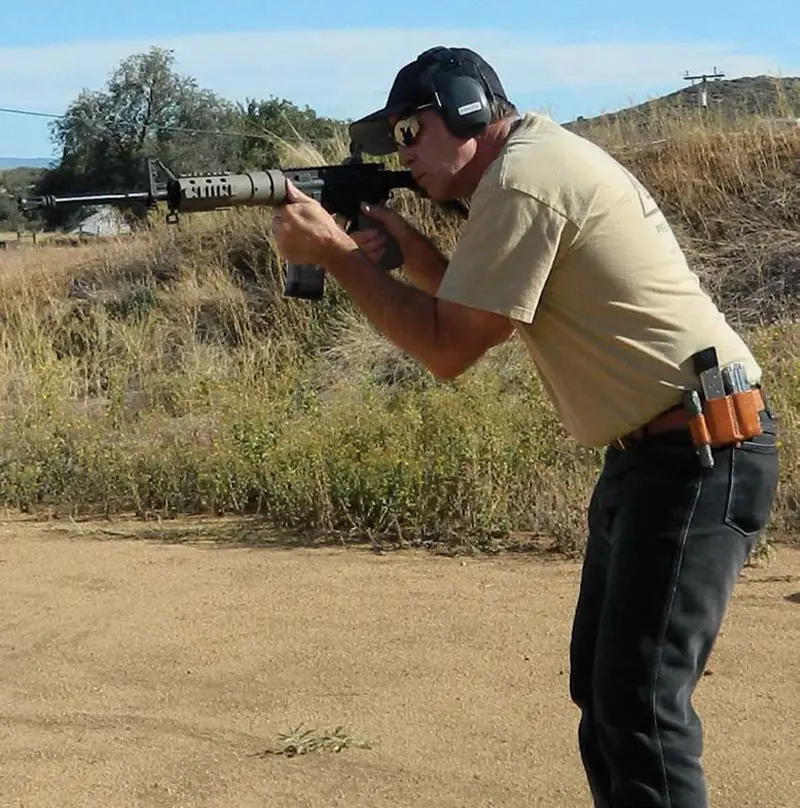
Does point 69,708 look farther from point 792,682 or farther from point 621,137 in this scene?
point 621,137

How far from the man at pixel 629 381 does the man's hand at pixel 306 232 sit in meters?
0.42

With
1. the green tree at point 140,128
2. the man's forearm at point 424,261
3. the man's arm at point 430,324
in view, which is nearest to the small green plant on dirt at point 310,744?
the man's forearm at point 424,261

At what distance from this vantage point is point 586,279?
9.04 feet

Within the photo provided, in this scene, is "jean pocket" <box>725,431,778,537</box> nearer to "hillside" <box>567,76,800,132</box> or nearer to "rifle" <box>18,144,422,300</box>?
"rifle" <box>18,144,422,300</box>

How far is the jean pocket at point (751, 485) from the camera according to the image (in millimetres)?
2801

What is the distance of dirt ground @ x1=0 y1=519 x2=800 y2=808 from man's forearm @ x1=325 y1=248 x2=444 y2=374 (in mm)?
1519

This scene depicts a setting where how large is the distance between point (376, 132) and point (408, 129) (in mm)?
199

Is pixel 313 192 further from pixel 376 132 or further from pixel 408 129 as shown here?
pixel 408 129

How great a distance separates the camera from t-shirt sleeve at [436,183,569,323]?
2.71 meters

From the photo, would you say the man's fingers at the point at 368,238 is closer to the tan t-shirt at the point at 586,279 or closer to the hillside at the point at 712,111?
the tan t-shirt at the point at 586,279

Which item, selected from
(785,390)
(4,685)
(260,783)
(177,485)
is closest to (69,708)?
(4,685)

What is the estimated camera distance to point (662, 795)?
108 inches

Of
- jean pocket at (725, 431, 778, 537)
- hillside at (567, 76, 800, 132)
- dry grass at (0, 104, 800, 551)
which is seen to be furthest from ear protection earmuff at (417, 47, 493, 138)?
hillside at (567, 76, 800, 132)

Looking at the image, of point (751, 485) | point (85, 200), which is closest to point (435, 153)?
point (751, 485)
